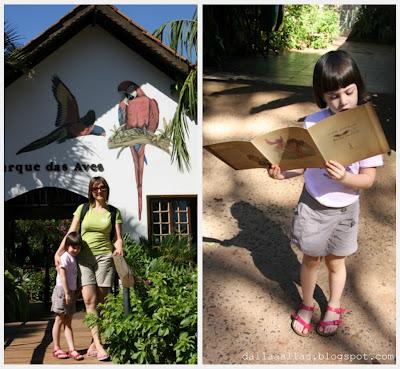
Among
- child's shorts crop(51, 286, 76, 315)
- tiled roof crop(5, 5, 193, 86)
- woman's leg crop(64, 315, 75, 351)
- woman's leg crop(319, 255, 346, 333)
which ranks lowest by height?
woman's leg crop(64, 315, 75, 351)

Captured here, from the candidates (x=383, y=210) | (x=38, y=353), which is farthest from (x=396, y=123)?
(x=38, y=353)

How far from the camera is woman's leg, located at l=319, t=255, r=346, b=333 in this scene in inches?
130

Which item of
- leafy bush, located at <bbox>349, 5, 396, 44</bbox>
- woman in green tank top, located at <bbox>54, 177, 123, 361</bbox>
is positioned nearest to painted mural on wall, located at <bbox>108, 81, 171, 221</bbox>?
woman in green tank top, located at <bbox>54, 177, 123, 361</bbox>

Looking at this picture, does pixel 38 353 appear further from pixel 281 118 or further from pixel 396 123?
pixel 396 123

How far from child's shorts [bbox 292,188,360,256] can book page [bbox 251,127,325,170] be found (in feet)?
0.98

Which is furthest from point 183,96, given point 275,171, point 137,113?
point 275,171

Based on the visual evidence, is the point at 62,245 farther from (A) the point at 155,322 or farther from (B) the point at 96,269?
(A) the point at 155,322

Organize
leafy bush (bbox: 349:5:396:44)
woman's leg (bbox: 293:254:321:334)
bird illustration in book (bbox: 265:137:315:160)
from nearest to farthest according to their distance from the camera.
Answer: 1. bird illustration in book (bbox: 265:137:315:160)
2. woman's leg (bbox: 293:254:321:334)
3. leafy bush (bbox: 349:5:396:44)

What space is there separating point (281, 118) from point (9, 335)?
2.92 meters

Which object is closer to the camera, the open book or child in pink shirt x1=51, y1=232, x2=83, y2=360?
the open book

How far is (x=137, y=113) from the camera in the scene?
211 inches

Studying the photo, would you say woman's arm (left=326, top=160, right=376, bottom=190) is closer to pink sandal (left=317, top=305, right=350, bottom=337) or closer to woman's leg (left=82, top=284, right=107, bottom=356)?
pink sandal (left=317, top=305, right=350, bottom=337)

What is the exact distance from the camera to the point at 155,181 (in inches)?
213

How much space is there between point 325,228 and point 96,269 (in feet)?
6.39
